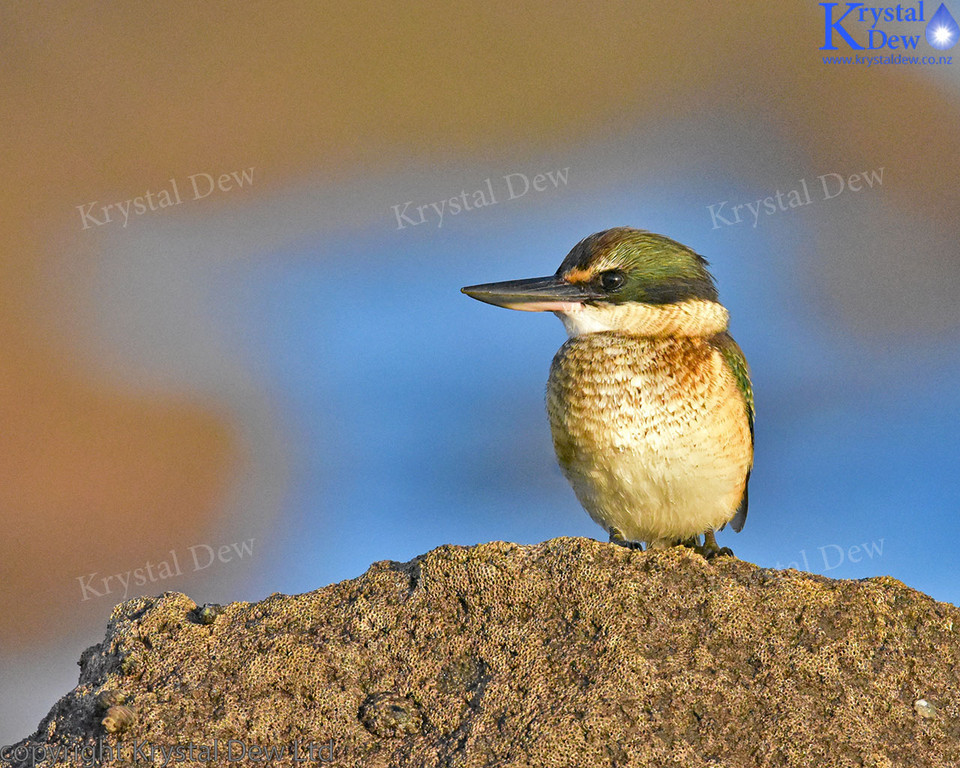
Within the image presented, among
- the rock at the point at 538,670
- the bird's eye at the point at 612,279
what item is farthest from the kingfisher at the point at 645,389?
the rock at the point at 538,670

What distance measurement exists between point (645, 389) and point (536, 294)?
2.36ft

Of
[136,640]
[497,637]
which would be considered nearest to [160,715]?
[136,640]

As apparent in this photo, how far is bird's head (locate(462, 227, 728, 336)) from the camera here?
5012mm

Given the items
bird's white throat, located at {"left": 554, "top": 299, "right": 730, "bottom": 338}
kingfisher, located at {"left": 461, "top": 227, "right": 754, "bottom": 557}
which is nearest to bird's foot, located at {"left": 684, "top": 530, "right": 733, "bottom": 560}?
kingfisher, located at {"left": 461, "top": 227, "right": 754, "bottom": 557}

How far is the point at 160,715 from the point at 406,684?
73 centimetres

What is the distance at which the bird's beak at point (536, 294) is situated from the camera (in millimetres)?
5012

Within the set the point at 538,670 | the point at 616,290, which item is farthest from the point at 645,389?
the point at 538,670

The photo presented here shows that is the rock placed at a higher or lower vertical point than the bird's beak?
lower

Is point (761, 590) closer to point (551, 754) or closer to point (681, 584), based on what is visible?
point (681, 584)

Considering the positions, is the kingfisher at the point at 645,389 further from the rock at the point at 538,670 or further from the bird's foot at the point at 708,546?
the rock at the point at 538,670

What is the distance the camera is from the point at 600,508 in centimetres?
504

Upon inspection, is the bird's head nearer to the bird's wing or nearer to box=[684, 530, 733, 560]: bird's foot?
the bird's wing

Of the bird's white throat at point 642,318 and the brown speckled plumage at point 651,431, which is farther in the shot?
the bird's white throat at point 642,318

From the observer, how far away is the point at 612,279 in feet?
16.4
